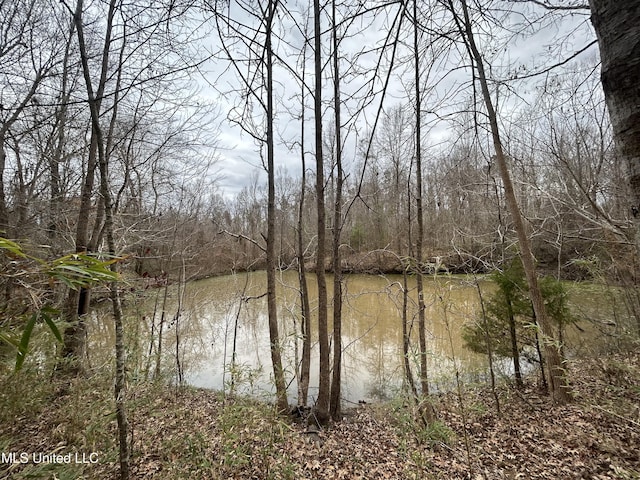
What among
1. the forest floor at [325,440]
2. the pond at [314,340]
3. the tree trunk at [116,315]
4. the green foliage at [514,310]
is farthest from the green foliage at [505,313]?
the tree trunk at [116,315]

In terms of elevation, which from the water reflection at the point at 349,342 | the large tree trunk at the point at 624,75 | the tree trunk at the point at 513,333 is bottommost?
the water reflection at the point at 349,342

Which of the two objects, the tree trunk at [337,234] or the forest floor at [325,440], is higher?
the tree trunk at [337,234]

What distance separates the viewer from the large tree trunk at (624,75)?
589 millimetres

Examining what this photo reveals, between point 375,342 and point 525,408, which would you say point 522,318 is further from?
point 375,342

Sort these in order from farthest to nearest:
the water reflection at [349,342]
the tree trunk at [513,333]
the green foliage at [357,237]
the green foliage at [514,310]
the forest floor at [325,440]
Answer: the green foliage at [357,237]
the water reflection at [349,342]
the tree trunk at [513,333]
the green foliage at [514,310]
the forest floor at [325,440]

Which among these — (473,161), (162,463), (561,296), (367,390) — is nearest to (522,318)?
(561,296)

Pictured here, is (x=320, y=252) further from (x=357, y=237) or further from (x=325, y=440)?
(x=357, y=237)

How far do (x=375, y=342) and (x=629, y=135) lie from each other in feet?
23.1

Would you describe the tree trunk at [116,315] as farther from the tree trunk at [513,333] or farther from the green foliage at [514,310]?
the tree trunk at [513,333]

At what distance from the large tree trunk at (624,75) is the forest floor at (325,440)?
2075 mm

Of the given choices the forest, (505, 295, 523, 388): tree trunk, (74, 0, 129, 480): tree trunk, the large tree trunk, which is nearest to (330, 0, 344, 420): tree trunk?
the forest

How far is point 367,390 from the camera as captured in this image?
5379mm

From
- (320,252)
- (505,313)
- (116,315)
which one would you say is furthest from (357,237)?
(116,315)

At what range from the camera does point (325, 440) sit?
3.50 meters
